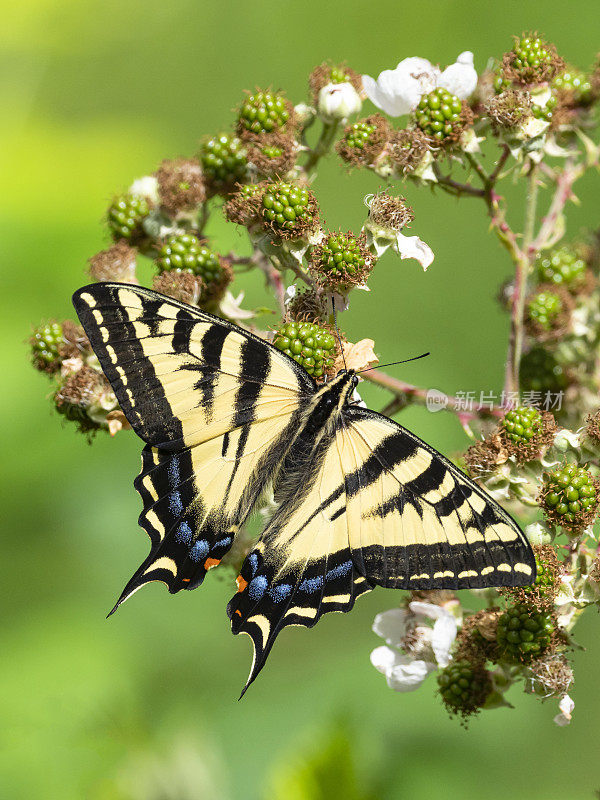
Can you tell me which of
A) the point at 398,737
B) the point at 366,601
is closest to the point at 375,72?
the point at 366,601

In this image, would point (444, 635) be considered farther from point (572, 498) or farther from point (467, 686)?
point (572, 498)

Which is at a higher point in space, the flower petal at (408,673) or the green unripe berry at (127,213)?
the green unripe berry at (127,213)

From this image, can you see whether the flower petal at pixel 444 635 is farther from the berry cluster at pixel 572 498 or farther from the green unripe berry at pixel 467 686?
the berry cluster at pixel 572 498

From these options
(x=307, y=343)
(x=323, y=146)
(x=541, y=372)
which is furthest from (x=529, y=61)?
(x=307, y=343)

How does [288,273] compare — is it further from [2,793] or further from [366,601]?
[2,793]

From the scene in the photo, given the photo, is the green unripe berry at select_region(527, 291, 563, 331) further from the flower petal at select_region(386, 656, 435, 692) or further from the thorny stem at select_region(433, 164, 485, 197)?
the flower petal at select_region(386, 656, 435, 692)

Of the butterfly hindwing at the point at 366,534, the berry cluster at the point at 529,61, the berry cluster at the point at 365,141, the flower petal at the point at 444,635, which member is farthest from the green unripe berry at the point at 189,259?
the flower petal at the point at 444,635
